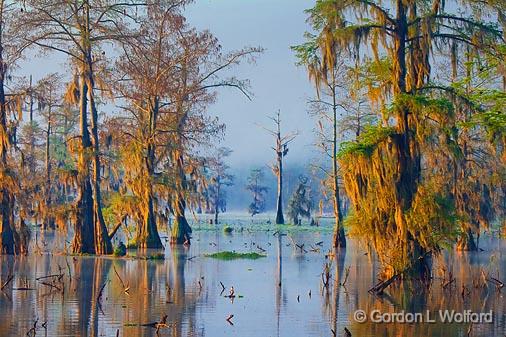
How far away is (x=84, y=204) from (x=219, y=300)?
16168 mm

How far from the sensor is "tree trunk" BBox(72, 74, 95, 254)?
34.6 meters

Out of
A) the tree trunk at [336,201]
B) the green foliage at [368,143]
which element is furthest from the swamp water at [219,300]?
the tree trunk at [336,201]

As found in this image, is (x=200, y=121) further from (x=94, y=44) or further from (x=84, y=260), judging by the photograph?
(x=84, y=260)

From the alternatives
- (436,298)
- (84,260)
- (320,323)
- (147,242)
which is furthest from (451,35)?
(147,242)

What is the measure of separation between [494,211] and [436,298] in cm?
2461

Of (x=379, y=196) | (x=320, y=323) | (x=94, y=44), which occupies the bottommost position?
(x=320, y=323)

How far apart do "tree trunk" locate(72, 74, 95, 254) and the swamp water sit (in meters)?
2.52

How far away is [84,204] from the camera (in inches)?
1382

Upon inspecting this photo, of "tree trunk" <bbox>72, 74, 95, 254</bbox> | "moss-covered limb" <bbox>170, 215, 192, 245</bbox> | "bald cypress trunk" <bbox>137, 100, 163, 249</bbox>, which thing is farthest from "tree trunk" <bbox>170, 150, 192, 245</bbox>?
"tree trunk" <bbox>72, 74, 95, 254</bbox>

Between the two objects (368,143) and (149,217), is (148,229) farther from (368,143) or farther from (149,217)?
(368,143)

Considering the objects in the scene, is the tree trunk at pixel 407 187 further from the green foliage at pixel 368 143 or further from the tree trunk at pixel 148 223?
the tree trunk at pixel 148 223

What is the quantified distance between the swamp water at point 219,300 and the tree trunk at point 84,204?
252 cm

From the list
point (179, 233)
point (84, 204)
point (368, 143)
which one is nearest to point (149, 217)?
point (84, 204)

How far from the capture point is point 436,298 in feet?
67.4
